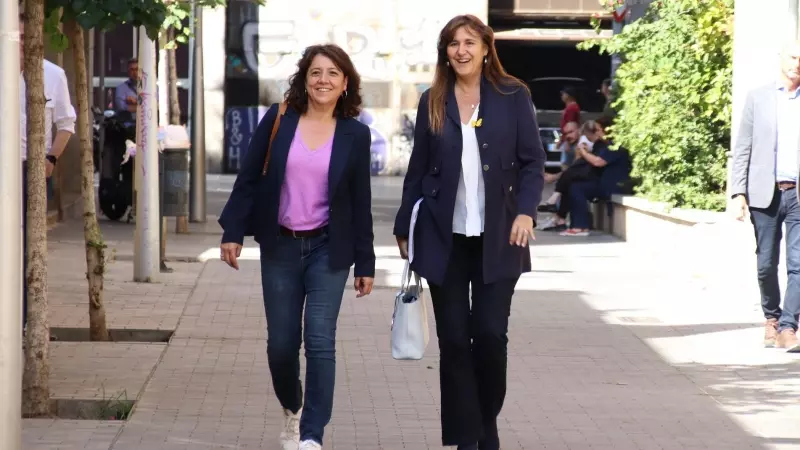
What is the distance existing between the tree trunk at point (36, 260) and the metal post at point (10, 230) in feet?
4.82

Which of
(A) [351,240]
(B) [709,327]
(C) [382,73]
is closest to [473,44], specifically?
(A) [351,240]

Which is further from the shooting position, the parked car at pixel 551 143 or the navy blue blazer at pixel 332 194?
the parked car at pixel 551 143

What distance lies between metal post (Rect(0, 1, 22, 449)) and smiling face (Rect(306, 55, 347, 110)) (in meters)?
1.19

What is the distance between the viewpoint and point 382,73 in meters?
32.5

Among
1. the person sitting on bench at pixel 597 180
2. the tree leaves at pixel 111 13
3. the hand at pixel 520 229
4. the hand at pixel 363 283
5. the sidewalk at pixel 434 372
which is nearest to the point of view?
the hand at pixel 520 229

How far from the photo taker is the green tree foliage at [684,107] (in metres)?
15.8

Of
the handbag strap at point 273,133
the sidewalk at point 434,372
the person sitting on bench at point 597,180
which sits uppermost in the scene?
the handbag strap at point 273,133

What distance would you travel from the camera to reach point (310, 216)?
247 inches

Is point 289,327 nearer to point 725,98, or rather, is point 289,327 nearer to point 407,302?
point 407,302

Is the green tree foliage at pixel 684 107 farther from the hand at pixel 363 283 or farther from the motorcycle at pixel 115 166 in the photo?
the hand at pixel 363 283

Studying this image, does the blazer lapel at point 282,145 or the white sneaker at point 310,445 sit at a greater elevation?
the blazer lapel at point 282,145

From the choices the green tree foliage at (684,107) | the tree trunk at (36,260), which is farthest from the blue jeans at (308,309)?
the green tree foliage at (684,107)

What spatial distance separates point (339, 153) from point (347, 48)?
26248 millimetres

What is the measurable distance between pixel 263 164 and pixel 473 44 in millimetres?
973
